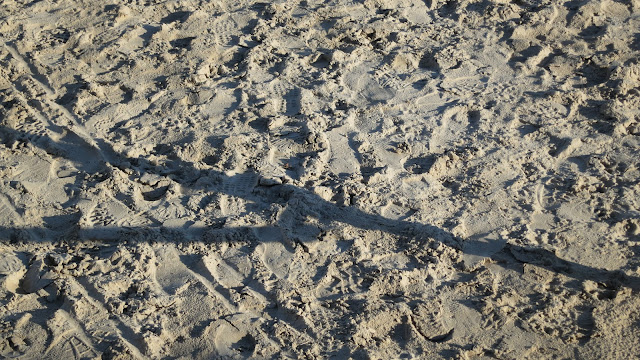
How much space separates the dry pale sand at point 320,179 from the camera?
10.6 feet

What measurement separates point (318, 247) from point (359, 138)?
96 centimetres

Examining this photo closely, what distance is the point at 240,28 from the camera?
5.14 meters

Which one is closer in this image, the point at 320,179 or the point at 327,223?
the point at 327,223

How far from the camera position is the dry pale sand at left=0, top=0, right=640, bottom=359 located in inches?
127

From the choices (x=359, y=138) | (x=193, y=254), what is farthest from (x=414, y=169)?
(x=193, y=254)

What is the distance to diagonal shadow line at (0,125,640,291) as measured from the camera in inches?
135

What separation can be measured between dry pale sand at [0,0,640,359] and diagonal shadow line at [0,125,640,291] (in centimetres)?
1

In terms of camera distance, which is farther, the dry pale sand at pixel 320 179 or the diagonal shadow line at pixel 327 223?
the diagonal shadow line at pixel 327 223

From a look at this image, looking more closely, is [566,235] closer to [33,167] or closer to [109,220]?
[109,220]

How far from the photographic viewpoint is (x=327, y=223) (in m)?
3.69

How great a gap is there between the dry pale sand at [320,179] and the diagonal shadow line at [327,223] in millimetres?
14

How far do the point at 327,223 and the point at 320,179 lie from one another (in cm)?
38

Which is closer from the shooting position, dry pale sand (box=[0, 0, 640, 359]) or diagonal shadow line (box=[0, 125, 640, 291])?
dry pale sand (box=[0, 0, 640, 359])

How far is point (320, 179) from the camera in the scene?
3959mm
